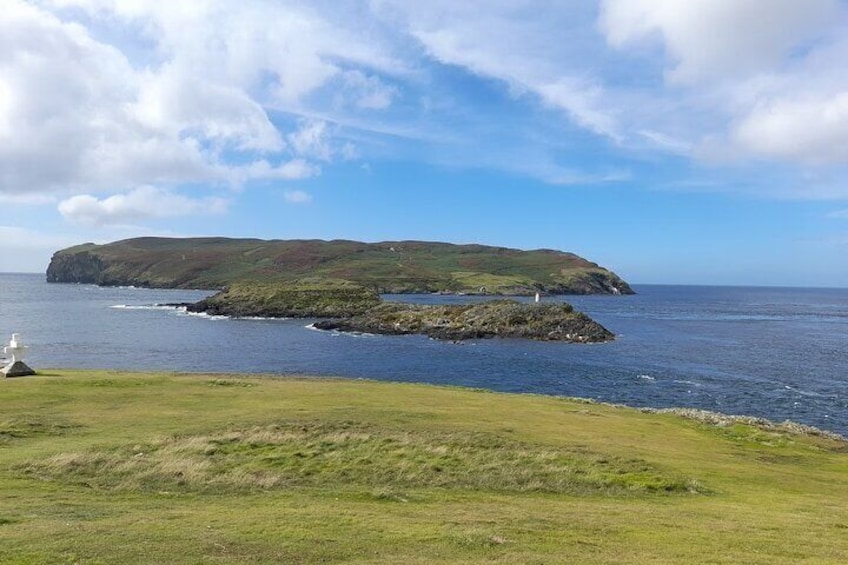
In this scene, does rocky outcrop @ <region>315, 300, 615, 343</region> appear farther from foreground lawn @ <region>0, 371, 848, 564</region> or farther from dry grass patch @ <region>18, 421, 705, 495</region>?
dry grass patch @ <region>18, 421, 705, 495</region>

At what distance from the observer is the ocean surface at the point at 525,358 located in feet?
216

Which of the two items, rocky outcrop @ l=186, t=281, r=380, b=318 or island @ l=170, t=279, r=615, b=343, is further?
rocky outcrop @ l=186, t=281, r=380, b=318

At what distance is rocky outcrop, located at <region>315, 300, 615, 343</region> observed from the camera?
11688 cm

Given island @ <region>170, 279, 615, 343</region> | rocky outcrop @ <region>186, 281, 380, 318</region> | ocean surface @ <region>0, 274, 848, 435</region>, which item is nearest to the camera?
ocean surface @ <region>0, 274, 848, 435</region>

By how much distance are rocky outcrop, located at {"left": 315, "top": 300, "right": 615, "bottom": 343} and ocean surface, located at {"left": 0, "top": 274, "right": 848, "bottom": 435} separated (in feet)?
20.4

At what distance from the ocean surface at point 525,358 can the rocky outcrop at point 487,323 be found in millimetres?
6211

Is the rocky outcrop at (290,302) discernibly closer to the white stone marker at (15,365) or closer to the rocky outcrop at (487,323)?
the rocky outcrop at (487,323)

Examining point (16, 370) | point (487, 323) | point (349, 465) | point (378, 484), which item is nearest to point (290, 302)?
point (487, 323)

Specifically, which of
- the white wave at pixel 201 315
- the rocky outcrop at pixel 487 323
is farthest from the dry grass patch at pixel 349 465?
the white wave at pixel 201 315

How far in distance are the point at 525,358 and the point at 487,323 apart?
111ft

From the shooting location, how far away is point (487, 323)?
407ft

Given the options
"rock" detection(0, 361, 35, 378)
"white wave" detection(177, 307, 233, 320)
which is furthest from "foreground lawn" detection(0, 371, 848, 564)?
"white wave" detection(177, 307, 233, 320)

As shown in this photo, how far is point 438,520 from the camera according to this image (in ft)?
55.6

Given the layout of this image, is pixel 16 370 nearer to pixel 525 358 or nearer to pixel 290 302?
pixel 525 358
